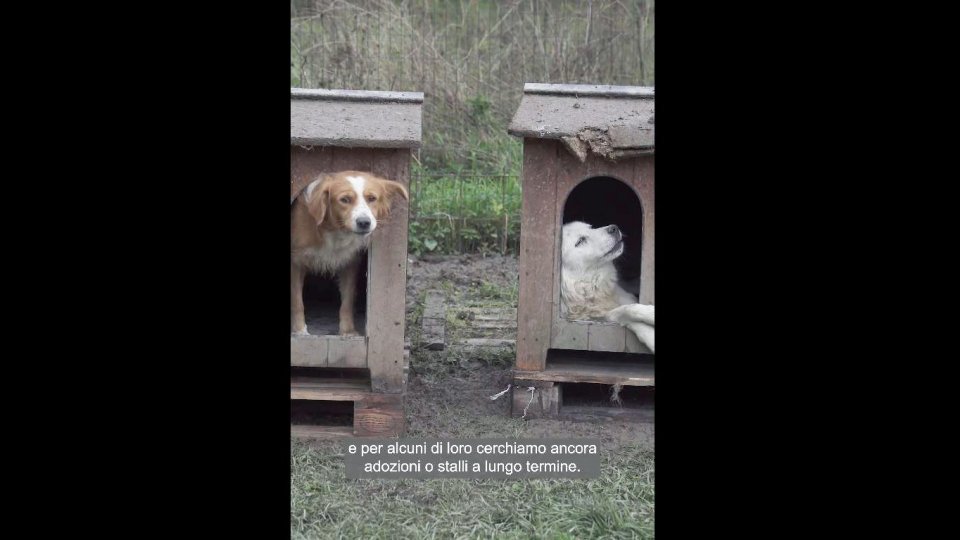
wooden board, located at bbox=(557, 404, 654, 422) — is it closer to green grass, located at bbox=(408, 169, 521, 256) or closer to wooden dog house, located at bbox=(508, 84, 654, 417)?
wooden dog house, located at bbox=(508, 84, 654, 417)

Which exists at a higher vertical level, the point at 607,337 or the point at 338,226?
the point at 338,226

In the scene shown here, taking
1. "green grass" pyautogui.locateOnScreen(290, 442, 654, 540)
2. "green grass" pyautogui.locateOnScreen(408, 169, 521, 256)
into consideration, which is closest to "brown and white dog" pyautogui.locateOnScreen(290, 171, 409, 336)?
"green grass" pyautogui.locateOnScreen(290, 442, 654, 540)

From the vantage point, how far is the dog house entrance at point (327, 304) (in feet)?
14.0

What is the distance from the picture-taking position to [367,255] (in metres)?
4.07

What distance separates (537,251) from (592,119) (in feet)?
1.81

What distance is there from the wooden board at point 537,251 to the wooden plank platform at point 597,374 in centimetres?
4

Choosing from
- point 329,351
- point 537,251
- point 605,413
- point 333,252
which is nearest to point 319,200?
point 333,252

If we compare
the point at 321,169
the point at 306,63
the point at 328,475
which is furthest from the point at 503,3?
the point at 328,475

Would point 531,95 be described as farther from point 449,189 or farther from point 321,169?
point 449,189

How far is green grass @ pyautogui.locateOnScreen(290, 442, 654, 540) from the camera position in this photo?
10.6ft

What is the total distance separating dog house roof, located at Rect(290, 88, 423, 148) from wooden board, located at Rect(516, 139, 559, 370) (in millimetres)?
491

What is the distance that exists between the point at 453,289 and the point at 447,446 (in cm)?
267

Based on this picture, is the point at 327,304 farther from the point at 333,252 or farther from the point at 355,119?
the point at 355,119

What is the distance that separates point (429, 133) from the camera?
6.34m
